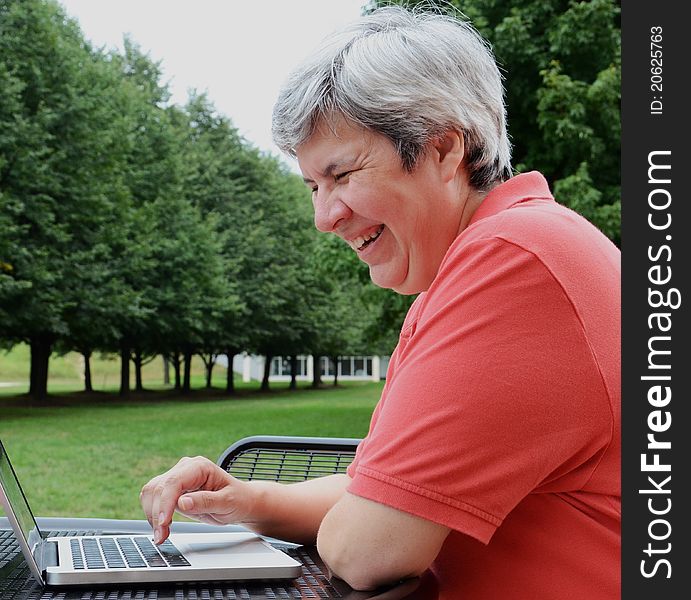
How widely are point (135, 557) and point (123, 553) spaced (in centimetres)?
3

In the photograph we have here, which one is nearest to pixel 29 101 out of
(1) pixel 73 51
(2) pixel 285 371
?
Result: (1) pixel 73 51

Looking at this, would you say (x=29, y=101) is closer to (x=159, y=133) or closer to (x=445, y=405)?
(x=159, y=133)

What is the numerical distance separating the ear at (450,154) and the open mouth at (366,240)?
99 millimetres

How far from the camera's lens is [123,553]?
0.95 metres

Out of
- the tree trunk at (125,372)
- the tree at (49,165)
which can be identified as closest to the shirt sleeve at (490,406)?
the tree at (49,165)

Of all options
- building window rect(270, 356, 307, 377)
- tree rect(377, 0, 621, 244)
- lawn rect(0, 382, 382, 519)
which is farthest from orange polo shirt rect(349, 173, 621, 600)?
building window rect(270, 356, 307, 377)

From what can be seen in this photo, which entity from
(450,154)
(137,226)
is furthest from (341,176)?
(137,226)

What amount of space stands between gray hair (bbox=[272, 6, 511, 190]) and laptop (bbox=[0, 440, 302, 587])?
17.6 inches

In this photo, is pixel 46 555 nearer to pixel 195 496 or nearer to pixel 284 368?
pixel 195 496

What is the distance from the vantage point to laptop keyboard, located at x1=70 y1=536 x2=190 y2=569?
886 millimetres

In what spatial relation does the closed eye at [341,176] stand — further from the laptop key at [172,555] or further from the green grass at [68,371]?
the green grass at [68,371]

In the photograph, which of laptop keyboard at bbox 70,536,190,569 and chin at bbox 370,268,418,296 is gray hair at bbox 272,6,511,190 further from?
laptop keyboard at bbox 70,536,190,569

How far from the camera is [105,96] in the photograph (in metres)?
12.2

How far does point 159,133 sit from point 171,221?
4.57 ft
